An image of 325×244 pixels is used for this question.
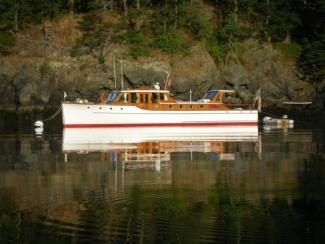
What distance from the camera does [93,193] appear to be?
1883cm

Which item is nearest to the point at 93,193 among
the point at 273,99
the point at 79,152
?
the point at 79,152

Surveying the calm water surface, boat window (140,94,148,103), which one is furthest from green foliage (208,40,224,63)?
the calm water surface

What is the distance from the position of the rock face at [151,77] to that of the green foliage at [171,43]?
3.26 ft

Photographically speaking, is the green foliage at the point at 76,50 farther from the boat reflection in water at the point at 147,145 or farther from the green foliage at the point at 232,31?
the boat reflection in water at the point at 147,145

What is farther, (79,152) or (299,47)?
(299,47)

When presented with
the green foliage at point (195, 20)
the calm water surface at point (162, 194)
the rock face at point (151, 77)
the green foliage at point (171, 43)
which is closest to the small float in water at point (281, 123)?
the rock face at point (151, 77)

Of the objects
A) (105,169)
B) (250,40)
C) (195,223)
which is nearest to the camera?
(195,223)

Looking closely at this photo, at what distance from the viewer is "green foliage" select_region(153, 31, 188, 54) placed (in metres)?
68.5

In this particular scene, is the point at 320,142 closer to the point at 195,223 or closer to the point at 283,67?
the point at 195,223

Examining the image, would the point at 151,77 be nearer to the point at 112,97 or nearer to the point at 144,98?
the point at 144,98

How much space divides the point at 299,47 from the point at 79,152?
163 ft

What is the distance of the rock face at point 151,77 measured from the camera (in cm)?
6350

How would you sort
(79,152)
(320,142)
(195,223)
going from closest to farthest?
1. (195,223)
2. (79,152)
3. (320,142)

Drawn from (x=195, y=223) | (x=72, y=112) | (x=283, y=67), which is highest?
(x=283, y=67)
